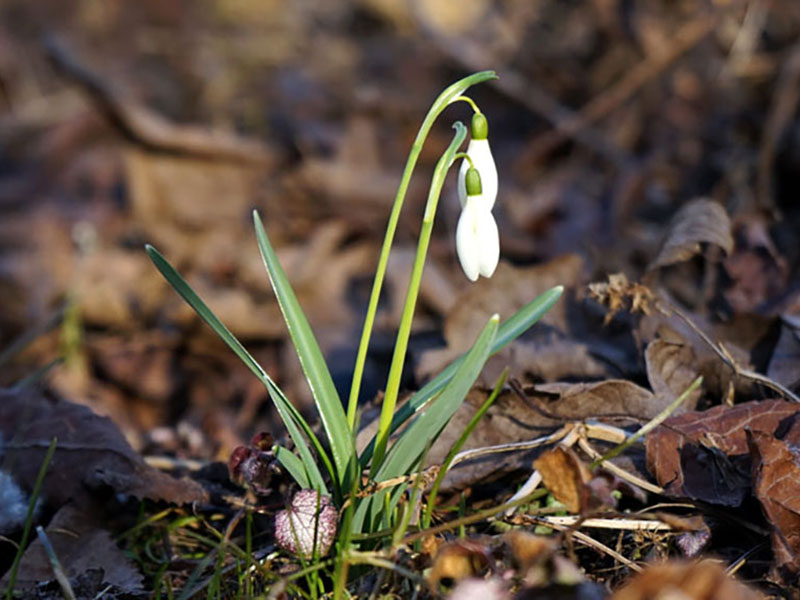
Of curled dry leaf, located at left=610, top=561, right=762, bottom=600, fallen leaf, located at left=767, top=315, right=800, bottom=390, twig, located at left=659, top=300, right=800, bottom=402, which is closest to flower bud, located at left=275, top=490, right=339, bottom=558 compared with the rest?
curled dry leaf, located at left=610, top=561, right=762, bottom=600

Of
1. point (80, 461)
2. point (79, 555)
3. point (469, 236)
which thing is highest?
point (469, 236)

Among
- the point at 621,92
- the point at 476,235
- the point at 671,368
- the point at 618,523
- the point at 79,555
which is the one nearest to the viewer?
the point at 476,235

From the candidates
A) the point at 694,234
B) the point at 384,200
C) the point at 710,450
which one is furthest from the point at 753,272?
the point at 384,200

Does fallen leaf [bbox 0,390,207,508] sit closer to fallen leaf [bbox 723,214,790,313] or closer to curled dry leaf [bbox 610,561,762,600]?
curled dry leaf [bbox 610,561,762,600]

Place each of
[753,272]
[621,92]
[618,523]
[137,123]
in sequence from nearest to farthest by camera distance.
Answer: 1. [618,523]
2. [753,272]
3. [137,123]
4. [621,92]

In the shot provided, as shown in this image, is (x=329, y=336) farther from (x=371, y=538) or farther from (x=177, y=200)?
(x=371, y=538)

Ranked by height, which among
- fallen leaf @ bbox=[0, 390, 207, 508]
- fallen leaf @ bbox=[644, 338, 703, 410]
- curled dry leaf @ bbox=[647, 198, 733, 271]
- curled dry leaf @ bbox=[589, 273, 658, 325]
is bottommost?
fallen leaf @ bbox=[0, 390, 207, 508]

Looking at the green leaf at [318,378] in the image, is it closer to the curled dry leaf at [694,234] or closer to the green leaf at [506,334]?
the green leaf at [506,334]

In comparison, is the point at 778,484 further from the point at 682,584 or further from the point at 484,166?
the point at 484,166
